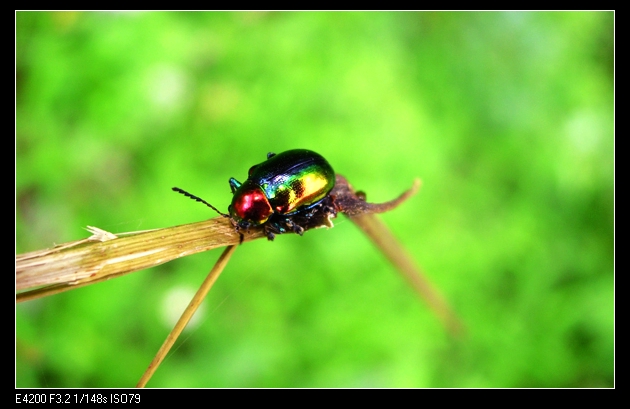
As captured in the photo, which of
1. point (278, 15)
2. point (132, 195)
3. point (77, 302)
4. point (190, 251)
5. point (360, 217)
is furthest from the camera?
point (278, 15)

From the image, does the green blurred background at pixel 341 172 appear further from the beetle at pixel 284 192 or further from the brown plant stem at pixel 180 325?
the brown plant stem at pixel 180 325

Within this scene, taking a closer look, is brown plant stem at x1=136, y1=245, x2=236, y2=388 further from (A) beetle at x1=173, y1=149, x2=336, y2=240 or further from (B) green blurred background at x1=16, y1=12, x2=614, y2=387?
(B) green blurred background at x1=16, y1=12, x2=614, y2=387

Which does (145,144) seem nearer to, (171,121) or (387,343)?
(171,121)

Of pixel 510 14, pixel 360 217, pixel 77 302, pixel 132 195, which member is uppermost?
pixel 510 14

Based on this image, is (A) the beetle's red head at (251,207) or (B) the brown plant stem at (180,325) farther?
(A) the beetle's red head at (251,207)

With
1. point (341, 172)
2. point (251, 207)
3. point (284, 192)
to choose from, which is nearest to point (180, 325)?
point (251, 207)

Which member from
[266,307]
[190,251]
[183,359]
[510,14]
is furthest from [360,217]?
[510,14]

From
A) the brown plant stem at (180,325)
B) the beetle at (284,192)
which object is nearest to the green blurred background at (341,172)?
the beetle at (284,192)
